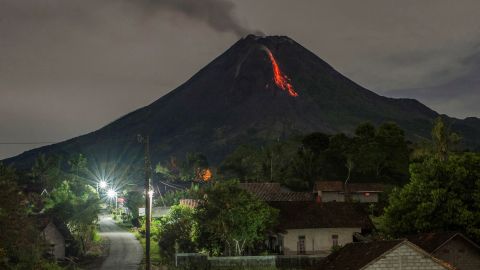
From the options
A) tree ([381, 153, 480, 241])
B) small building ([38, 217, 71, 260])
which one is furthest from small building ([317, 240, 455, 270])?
small building ([38, 217, 71, 260])

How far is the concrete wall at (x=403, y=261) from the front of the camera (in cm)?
3266

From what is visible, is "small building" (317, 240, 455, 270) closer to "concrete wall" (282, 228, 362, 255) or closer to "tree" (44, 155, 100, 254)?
"concrete wall" (282, 228, 362, 255)

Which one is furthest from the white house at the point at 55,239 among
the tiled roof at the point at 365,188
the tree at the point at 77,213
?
the tiled roof at the point at 365,188

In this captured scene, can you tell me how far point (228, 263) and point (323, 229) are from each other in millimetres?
14099

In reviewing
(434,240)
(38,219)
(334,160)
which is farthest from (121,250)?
(334,160)

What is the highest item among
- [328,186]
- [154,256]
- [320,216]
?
[328,186]

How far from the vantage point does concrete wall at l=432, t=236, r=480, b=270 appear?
43531 millimetres

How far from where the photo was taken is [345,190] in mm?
101188

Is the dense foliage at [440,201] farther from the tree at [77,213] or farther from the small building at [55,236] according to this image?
the tree at [77,213]

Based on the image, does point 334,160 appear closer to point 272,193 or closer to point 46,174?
point 272,193

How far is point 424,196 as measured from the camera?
50.5 meters

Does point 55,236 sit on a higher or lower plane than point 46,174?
lower

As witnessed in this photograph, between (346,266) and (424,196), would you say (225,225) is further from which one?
(346,266)

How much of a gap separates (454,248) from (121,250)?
125 feet
